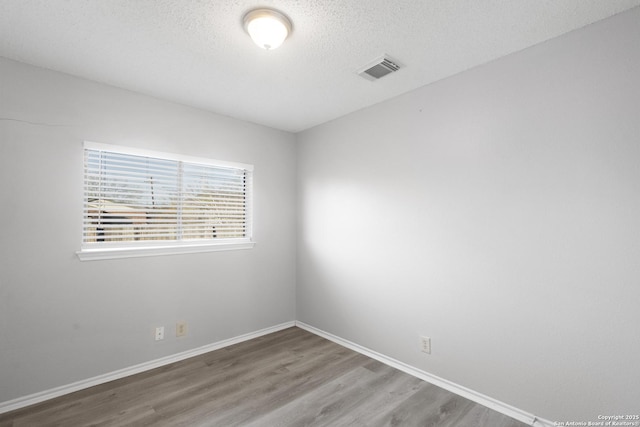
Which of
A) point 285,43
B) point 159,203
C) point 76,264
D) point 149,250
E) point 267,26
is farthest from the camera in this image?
point 159,203

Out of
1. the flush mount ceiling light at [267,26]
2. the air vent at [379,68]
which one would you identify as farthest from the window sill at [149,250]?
the air vent at [379,68]

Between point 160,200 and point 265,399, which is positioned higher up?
point 160,200

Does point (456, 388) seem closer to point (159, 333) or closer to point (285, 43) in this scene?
point (159, 333)

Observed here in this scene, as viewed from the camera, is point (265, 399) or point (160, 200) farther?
point (160, 200)

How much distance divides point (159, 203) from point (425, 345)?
2728 millimetres

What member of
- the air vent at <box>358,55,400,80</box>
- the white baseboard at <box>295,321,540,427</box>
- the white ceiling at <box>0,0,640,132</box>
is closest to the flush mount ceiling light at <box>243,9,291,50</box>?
the white ceiling at <box>0,0,640,132</box>

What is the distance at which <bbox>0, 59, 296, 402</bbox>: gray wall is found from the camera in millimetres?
2188

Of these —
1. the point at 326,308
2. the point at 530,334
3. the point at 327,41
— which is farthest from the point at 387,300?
the point at 327,41

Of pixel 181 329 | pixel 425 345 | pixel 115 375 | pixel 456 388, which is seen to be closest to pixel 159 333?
pixel 181 329

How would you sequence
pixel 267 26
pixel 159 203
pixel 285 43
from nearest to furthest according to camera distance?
1. pixel 267 26
2. pixel 285 43
3. pixel 159 203

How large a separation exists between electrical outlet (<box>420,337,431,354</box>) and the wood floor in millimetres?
252

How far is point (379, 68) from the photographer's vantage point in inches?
91.9

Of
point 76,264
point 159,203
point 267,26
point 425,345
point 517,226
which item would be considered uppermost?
point 267,26

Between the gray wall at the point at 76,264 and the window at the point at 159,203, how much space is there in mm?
93
